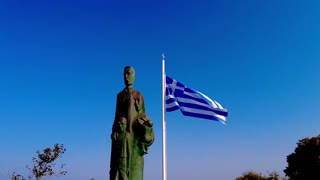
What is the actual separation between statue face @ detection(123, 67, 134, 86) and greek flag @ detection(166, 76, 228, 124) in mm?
7252

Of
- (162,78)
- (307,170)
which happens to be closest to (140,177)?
(162,78)

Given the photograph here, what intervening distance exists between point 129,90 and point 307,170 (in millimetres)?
34868

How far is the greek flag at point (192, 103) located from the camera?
51.9 feet

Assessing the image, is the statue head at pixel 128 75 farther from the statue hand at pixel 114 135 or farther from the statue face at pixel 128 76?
the statue hand at pixel 114 135

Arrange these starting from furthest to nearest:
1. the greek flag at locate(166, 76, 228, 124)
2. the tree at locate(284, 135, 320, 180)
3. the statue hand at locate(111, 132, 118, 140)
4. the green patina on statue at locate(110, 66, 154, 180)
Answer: the tree at locate(284, 135, 320, 180), the greek flag at locate(166, 76, 228, 124), the statue hand at locate(111, 132, 118, 140), the green patina on statue at locate(110, 66, 154, 180)

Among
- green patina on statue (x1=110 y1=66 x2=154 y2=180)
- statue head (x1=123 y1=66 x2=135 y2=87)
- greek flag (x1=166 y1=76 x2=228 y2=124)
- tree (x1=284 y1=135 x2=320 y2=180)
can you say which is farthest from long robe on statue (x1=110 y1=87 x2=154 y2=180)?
tree (x1=284 y1=135 x2=320 y2=180)

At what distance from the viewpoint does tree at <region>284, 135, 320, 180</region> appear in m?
37.4

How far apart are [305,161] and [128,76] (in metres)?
35.2

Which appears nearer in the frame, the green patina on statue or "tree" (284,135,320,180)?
the green patina on statue

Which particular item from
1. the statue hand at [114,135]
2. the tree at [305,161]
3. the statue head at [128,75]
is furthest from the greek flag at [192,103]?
the tree at [305,161]

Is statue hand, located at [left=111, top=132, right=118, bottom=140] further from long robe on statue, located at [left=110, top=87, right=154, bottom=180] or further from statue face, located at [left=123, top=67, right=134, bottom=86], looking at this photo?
statue face, located at [left=123, top=67, right=134, bottom=86]

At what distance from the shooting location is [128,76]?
27.8ft

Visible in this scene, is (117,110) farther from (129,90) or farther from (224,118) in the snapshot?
(224,118)

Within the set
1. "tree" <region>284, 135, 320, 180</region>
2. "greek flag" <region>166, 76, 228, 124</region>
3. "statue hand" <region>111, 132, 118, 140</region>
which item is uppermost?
"tree" <region>284, 135, 320, 180</region>
